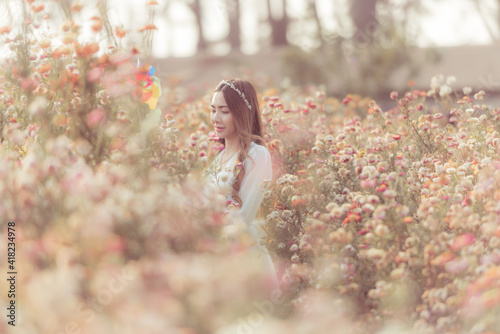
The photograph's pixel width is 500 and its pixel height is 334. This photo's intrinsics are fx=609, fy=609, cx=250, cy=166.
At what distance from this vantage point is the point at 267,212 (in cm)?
370

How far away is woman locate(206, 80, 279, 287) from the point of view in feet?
10.3

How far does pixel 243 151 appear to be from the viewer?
132 inches

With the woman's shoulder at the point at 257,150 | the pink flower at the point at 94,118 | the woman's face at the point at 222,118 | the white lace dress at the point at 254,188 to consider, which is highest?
the pink flower at the point at 94,118

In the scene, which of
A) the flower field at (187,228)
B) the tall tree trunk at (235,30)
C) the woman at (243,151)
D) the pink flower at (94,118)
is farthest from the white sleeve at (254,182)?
the tall tree trunk at (235,30)

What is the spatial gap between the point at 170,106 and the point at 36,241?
12.4ft

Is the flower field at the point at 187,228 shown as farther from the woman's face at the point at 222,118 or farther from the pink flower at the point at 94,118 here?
the woman's face at the point at 222,118

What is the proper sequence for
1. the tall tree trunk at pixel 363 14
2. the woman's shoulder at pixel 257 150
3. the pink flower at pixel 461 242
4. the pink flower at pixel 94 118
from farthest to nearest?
the tall tree trunk at pixel 363 14 → the woman's shoulder at pixel 257 150 → the pink flower at pixel 94 118 → the pink flower at pixel 461 242

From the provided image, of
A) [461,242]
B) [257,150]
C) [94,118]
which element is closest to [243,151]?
[257,150]

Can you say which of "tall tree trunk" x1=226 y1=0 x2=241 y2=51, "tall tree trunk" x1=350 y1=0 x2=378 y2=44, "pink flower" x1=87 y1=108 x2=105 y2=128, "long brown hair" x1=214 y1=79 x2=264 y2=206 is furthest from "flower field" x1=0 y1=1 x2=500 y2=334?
"tall tree trunk" x1=226 y1=0 x2=241 y2=51

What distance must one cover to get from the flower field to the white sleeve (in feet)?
0.48

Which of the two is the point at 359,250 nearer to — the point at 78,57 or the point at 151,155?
the point at 151,155

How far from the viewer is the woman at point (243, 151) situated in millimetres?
3137

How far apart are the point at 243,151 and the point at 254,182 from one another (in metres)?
0.24

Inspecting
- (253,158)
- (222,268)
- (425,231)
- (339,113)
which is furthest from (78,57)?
(339,113)
